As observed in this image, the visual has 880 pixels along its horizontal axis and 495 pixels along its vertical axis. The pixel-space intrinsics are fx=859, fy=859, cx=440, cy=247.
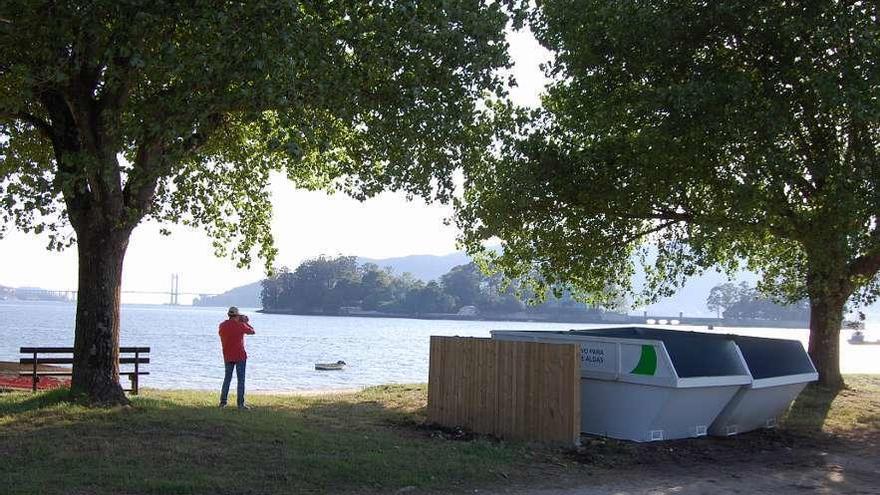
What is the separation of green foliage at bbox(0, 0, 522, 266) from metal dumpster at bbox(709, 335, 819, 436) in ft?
19.5

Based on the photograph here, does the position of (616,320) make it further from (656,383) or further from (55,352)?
(656,383)

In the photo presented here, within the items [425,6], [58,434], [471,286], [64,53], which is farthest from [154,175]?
[471,286]

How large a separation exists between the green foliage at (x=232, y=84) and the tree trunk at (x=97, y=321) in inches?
14.6

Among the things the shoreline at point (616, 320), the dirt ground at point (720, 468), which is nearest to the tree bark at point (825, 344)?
the dirt ground at point (720, 468)

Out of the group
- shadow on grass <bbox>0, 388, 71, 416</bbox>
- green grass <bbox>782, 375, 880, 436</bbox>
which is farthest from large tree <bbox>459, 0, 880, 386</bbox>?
shadow on grass <bbox>0, 388, 71, 416</bbox>

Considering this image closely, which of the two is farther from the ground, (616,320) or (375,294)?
(375,294)

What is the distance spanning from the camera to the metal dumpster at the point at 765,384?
1391 centimetres

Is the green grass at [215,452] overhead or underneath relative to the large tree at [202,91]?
underneath

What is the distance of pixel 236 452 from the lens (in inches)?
A: 419

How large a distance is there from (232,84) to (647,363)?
23.5ft

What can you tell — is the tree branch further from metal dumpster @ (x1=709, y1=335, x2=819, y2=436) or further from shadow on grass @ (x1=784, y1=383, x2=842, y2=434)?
shadow on grass @ (x1=784, y1=383, x2=842, y2=434)

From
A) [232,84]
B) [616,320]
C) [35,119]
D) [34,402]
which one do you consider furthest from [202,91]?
[616,320]

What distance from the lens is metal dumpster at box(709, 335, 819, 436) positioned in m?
13.9

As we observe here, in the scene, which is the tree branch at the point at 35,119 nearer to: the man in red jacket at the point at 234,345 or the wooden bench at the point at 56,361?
the man in red jacket at the point at 234,345
